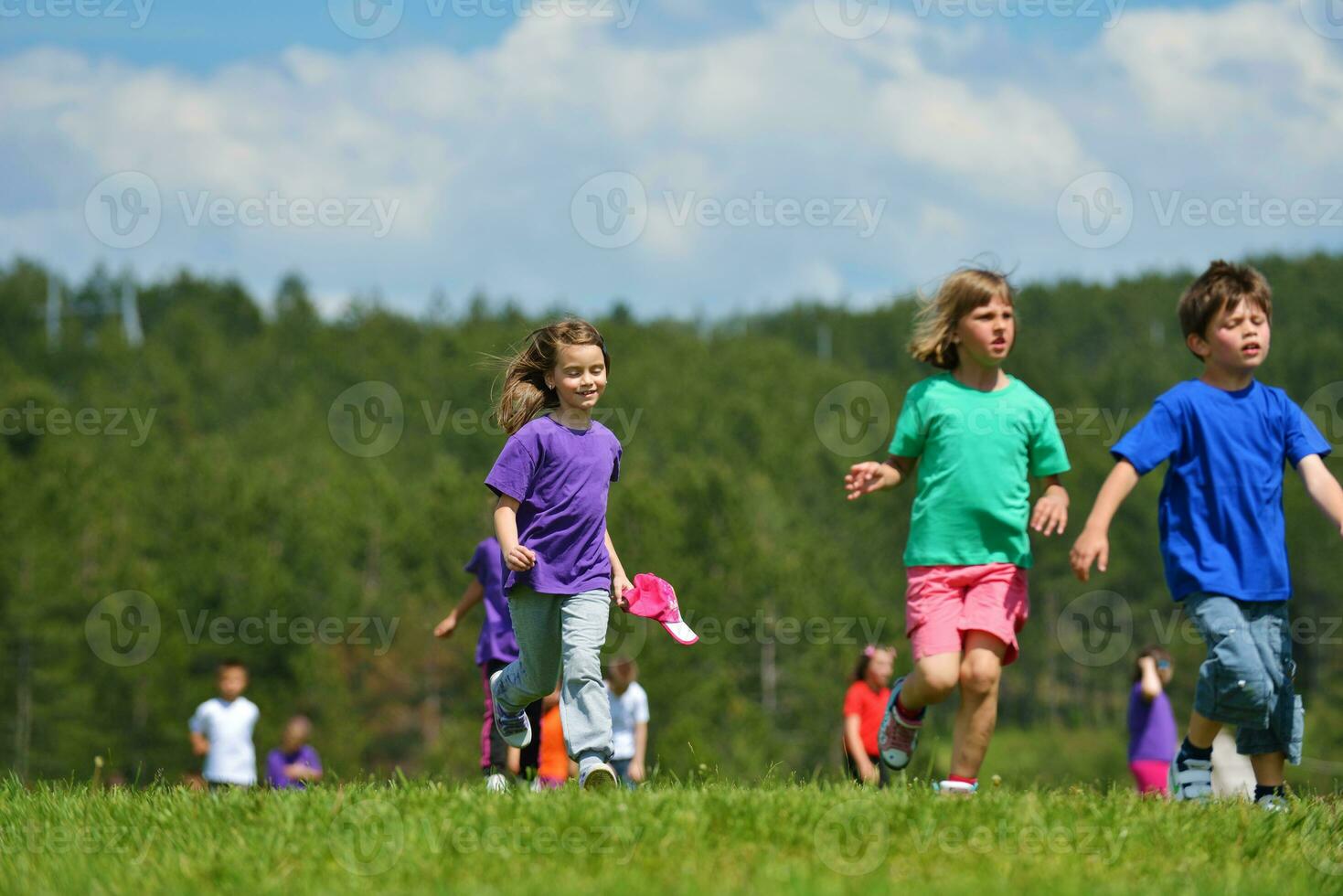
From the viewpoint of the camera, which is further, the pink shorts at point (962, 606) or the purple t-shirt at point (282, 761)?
the purple t-shirt at point (282, 761)

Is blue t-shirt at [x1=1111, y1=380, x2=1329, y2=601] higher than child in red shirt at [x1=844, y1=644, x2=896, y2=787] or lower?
higher

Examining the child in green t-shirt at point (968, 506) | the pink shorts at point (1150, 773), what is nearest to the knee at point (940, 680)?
the child in green t-shirt at point (968, 506)

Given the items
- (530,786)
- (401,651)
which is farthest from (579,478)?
(401,651)

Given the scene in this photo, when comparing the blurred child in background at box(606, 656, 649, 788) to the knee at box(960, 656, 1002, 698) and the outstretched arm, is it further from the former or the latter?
the outstretched arm

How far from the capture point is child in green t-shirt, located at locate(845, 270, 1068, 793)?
6.27m

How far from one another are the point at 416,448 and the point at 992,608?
88407mm

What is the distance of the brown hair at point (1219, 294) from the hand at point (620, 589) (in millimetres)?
2801

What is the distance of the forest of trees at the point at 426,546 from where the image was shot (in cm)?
5603

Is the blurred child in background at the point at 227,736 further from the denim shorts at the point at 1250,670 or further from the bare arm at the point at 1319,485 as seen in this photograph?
the bare arm at the point at 1319,485

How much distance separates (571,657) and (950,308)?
2359mm

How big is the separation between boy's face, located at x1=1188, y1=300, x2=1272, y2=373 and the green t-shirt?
2.78ft

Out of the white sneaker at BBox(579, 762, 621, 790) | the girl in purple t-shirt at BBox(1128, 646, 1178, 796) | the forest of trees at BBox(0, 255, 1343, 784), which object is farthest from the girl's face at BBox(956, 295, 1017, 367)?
the forest of trees at BBox(0, 255, 1343, 784)

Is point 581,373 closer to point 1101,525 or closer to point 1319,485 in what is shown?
point 1101,525

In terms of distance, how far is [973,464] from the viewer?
6.39 meters
